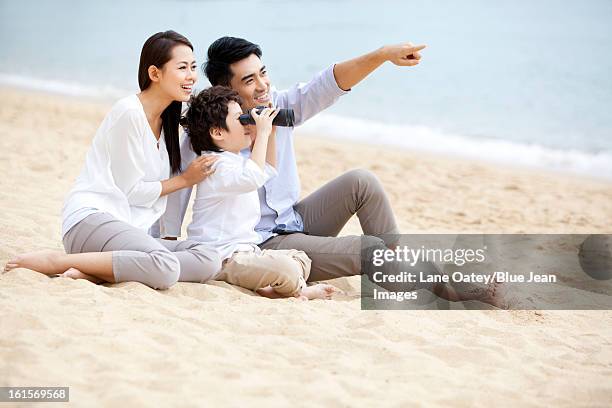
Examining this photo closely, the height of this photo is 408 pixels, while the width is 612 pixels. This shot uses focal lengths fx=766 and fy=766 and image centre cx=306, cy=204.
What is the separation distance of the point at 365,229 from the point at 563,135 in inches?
298

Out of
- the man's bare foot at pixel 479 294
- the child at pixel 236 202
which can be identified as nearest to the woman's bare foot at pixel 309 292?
the child at pixel 236 202

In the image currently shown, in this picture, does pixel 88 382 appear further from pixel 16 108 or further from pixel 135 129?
pixel 16 108

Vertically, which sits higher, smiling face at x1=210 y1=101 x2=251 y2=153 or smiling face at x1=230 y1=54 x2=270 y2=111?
smiling face at x1=230 y1=54 x2=270 y2=111

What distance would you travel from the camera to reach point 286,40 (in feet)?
61.9

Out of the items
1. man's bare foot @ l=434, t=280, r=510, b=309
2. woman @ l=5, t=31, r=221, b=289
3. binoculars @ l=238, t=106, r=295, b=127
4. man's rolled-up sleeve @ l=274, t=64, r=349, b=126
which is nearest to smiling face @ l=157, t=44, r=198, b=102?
woman @ l=5, t=31, r=221, b=289

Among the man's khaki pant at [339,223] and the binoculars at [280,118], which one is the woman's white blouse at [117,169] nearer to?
the binoculars at [280,118]

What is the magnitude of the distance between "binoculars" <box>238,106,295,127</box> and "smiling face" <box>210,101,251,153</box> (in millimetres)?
31

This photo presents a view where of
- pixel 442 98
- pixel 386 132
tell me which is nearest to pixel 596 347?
pixel 386 132

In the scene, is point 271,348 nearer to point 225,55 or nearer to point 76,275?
point 76,275

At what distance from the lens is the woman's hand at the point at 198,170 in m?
3.35

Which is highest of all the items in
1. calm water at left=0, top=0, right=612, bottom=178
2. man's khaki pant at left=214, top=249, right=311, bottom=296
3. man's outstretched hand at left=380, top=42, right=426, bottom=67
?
man's outstretched hand at left=380, top=42, right=426, bottom=67

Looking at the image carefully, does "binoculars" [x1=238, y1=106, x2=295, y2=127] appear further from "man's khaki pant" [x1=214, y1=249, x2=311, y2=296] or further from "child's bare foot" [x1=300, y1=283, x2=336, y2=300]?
"child's bare foot" [x1=300, y1=283, x2=336, y2=300]

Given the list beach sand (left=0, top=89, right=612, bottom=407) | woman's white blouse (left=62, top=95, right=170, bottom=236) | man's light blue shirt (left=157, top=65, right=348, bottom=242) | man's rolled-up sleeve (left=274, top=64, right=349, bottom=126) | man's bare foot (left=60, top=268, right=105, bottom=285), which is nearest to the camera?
beach sand (left=0, top=89, right=612, bottom=407)

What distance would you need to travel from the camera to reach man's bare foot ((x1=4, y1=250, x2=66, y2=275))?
3.15m
